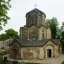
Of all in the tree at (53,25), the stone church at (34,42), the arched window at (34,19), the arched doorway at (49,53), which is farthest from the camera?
the tree at (53,25)

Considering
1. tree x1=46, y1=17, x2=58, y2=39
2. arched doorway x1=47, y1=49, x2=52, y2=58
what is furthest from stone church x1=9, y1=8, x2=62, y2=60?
tree x1=46, y1=17, x2=58, y2=39

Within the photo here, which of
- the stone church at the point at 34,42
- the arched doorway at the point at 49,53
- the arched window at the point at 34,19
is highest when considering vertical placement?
the arched window at the point at 34,19

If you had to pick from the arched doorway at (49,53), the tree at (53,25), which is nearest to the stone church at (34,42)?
the arched doorway at (49,53)

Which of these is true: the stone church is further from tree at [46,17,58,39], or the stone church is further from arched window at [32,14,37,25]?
tree at [46,17,58,39]

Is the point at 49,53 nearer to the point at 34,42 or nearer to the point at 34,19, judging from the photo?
the point at 34,42

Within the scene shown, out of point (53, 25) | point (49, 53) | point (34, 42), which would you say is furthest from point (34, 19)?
point (53, 25)

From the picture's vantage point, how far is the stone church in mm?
41781

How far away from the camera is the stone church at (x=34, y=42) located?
4178 cm

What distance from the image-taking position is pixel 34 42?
43.2m

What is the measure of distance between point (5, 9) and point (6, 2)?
41.1 inches

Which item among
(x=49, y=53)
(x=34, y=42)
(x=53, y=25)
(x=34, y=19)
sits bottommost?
(x=49, y=53)

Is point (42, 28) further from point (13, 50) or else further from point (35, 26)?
point (13, 50)

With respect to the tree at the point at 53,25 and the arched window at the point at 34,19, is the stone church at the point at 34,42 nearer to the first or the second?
the arched window at the point at 34,19

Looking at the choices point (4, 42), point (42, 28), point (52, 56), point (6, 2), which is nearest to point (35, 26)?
point (42, 28)
